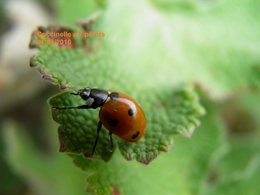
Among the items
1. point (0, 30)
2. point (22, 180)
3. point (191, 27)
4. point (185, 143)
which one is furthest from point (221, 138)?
point (0, 30)

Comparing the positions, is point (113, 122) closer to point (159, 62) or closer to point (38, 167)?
point (159, 62)

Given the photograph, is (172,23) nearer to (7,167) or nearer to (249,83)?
(249,83)

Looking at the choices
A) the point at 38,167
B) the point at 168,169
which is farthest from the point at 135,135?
the point at 38,167

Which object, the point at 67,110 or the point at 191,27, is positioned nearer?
the point at 67,110

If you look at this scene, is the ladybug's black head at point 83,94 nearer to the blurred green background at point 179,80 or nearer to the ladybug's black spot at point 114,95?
the ladybug's black spot at point 114,95

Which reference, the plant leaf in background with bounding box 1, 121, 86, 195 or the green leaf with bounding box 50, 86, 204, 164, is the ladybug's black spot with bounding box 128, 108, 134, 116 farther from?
the plant leaf in background with bounding box 1, 121, 86, 195

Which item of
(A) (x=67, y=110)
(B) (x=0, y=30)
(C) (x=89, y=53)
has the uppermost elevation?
(B) (x=0, y=30)

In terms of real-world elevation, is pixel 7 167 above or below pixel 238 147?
below

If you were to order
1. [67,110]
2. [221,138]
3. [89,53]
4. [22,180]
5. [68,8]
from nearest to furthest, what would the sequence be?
1. [67,110]
2. [89,53]
3. [221,138]
4. [68,8]
5. [22,180]
